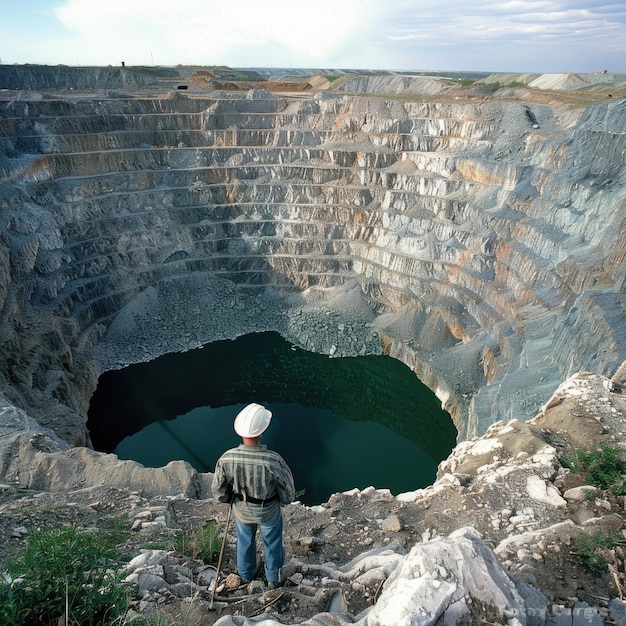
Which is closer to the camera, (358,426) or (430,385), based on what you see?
(358,426)

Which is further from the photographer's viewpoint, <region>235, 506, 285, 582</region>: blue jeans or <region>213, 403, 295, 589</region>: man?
<region>235, 506, 285, 582</region>: blue jeans

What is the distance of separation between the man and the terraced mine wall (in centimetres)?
1151

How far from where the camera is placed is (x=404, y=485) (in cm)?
1752

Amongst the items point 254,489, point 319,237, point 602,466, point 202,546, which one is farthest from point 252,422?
point 319,237

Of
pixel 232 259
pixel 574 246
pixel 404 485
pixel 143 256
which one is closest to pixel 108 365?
pixel 143 256

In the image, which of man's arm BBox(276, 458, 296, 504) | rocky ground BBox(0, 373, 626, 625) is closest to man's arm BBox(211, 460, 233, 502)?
man's arm BBox(276, 458, 296, 504)

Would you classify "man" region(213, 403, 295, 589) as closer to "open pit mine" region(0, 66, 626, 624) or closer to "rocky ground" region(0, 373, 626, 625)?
"rocky ground" region(0, 373, 626, 625)

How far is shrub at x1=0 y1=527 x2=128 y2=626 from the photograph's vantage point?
4.18m

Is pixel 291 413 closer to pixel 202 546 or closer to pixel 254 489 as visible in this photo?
pixel 202 546

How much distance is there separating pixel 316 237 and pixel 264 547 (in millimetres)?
25935

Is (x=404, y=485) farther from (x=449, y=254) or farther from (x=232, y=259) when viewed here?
→ (x=232, y=259)

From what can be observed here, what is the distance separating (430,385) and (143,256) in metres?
17.5

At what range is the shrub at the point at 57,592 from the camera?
4.18 metres

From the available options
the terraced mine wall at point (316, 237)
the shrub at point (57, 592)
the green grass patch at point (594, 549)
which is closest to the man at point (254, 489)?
the shrub at point (57, 592)
